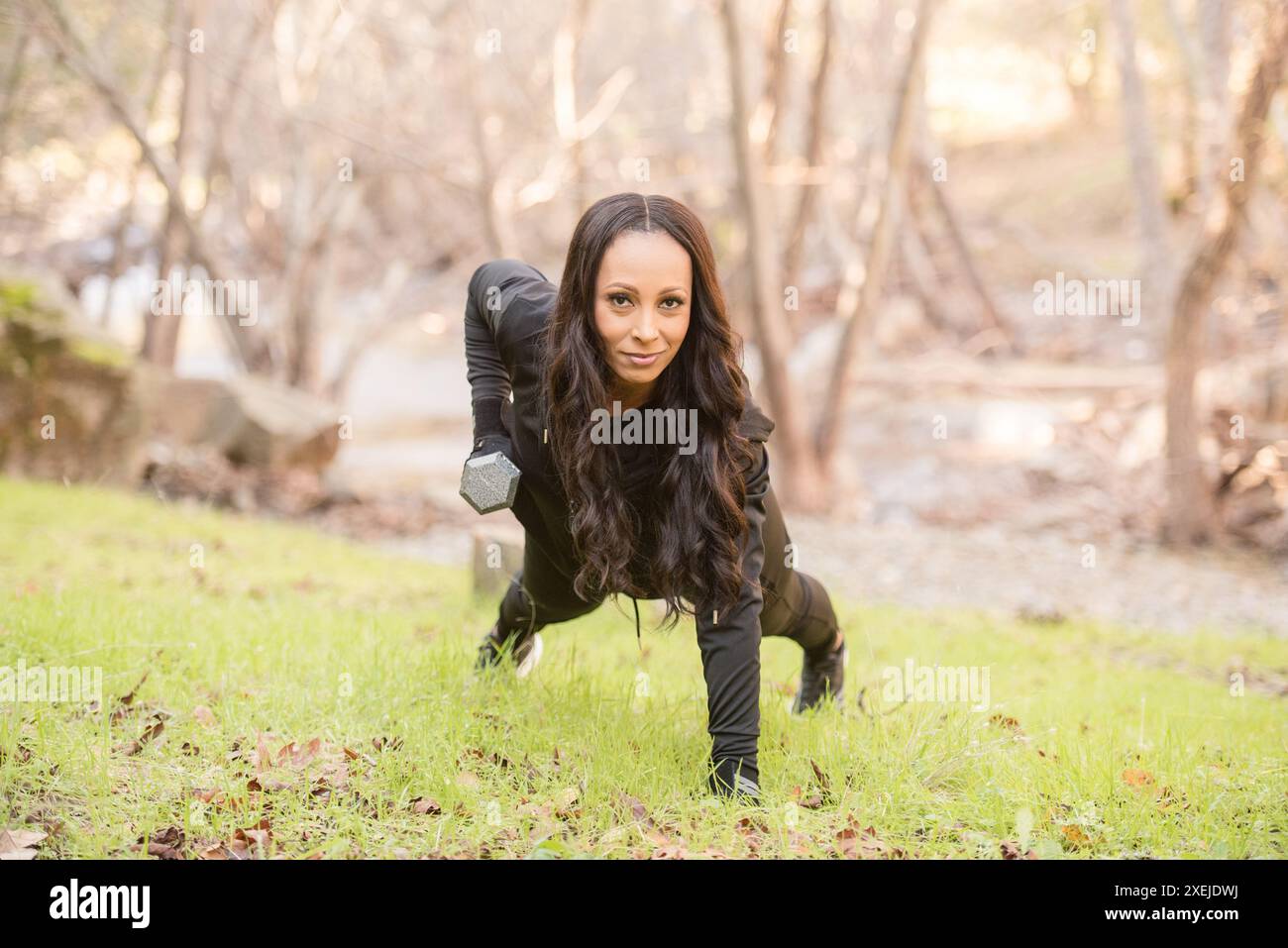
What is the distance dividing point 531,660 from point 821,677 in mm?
1088

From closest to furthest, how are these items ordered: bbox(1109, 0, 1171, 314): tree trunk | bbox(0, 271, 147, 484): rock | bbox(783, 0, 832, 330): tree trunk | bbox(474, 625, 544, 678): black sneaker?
bbox(474, 625, 544, 678): black sneaker < bbox(0, 271, 147, 484): rock < bbox(1109, 0, 1171, 314): tree trunk < bbox(783, 0, 832, 330): tree trunk

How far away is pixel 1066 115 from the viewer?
29.5 m

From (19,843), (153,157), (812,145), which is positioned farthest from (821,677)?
(812,145)

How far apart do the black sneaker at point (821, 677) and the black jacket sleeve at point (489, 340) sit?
1.50m

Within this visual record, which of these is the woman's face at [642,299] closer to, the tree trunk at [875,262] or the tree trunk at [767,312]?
the tree trunk at [767,312]

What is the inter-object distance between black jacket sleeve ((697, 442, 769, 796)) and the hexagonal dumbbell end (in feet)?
2.17

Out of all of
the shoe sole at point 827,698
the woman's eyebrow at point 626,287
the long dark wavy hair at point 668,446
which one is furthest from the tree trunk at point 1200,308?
the woman's eyebrow at point 626,287

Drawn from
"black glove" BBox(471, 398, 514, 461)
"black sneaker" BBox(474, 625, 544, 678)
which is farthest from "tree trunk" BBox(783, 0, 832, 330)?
"black glove" BBox(471, 398, 514, 461)

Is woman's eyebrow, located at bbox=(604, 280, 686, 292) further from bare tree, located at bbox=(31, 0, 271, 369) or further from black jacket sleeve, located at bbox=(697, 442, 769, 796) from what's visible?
bare tree, located at bbox=(31, 0, 271, 369)

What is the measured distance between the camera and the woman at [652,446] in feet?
10.2

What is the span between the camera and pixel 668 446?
3.31 meters

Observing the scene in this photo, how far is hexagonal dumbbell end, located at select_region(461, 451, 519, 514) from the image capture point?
322 cm

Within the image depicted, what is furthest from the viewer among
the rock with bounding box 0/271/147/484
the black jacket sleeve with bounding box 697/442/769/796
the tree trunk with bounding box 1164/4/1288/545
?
the rock with bounding box 0/271/147/484

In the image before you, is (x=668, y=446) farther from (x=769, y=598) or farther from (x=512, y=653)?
(x=512, y=653)
